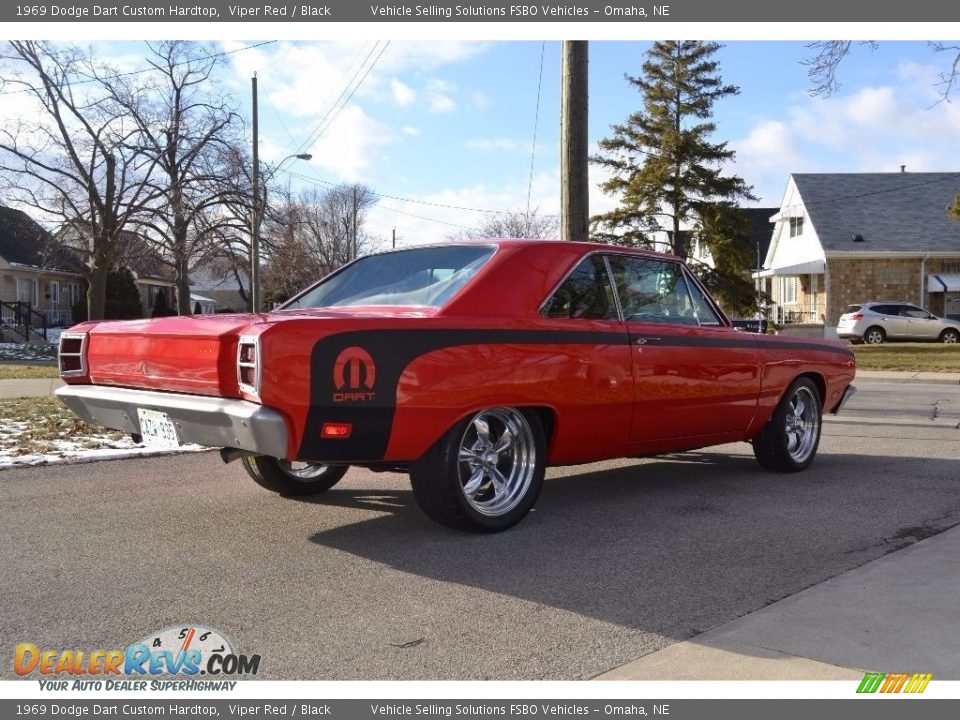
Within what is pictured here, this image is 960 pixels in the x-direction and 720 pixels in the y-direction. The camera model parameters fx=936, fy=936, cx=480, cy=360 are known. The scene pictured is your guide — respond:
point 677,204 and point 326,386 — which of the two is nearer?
point 326,386

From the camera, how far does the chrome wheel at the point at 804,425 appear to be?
7.32 m

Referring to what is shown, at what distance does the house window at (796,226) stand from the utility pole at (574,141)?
3330cm

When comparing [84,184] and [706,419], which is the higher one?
[84,184]

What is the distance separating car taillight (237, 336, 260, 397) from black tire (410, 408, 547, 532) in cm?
96

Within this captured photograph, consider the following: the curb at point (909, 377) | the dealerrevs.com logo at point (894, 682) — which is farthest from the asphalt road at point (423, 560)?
the curb at point (909, 377)

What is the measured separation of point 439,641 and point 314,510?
2.39 meters

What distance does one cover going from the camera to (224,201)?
90.6ft

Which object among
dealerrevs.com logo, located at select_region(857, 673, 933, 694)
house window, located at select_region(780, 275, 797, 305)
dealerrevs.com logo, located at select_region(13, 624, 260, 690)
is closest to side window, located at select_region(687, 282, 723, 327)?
dealerrevs.com logo, located at select_region(857, 673, 933, 694)

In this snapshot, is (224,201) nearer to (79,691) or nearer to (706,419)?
(706,419)

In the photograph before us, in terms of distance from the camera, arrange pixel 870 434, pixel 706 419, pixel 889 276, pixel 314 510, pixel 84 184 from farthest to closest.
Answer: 1. pixel 889 276
2. pixel 84 184
3. pixel 870 434
4. pixel 706 419
5. pixel 314 510

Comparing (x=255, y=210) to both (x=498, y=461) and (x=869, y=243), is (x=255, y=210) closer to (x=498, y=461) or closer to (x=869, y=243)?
(x=498, y=461)

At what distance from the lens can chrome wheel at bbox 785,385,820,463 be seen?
24.0ft

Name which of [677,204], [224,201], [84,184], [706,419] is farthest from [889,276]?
[706,419]
